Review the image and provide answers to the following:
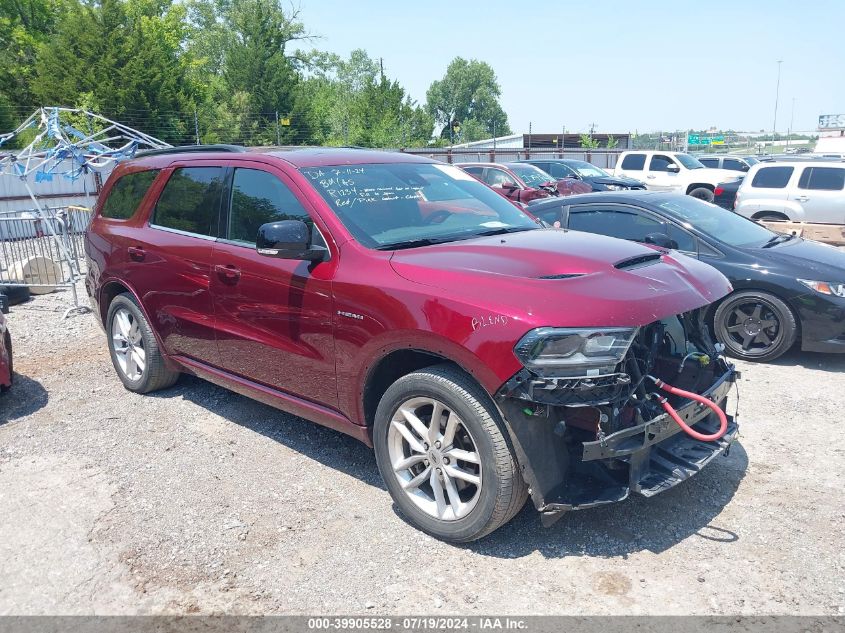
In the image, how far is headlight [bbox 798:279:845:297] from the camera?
5.90 m

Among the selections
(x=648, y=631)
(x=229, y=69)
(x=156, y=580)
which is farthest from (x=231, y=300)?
(x=229, y=69)

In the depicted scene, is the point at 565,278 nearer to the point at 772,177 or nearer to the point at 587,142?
the point at 772,177

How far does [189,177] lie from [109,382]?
7.25ft

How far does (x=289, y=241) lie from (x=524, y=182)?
12.9 m

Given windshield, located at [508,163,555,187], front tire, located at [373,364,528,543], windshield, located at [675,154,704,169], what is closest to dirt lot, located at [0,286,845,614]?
front tire, located at [373,364,528,543]

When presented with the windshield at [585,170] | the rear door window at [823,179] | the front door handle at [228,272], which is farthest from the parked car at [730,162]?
the front door handle at [228,272]

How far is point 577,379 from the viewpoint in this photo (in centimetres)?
300

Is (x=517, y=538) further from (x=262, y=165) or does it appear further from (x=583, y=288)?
(x=262, y=165)

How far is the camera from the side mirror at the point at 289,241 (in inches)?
145

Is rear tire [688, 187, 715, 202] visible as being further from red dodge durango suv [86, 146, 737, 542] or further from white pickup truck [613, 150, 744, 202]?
red dodge durango suv [86, 146, 737, 542]

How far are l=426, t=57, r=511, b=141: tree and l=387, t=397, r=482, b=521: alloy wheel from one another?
104 m

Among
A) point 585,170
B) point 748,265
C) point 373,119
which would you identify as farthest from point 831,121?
point 748,265

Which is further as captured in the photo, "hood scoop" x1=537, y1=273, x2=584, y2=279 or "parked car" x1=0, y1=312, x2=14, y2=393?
"parked car" x1=0, y1=312, x2=14, y2=393

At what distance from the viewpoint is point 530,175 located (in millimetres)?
16812
